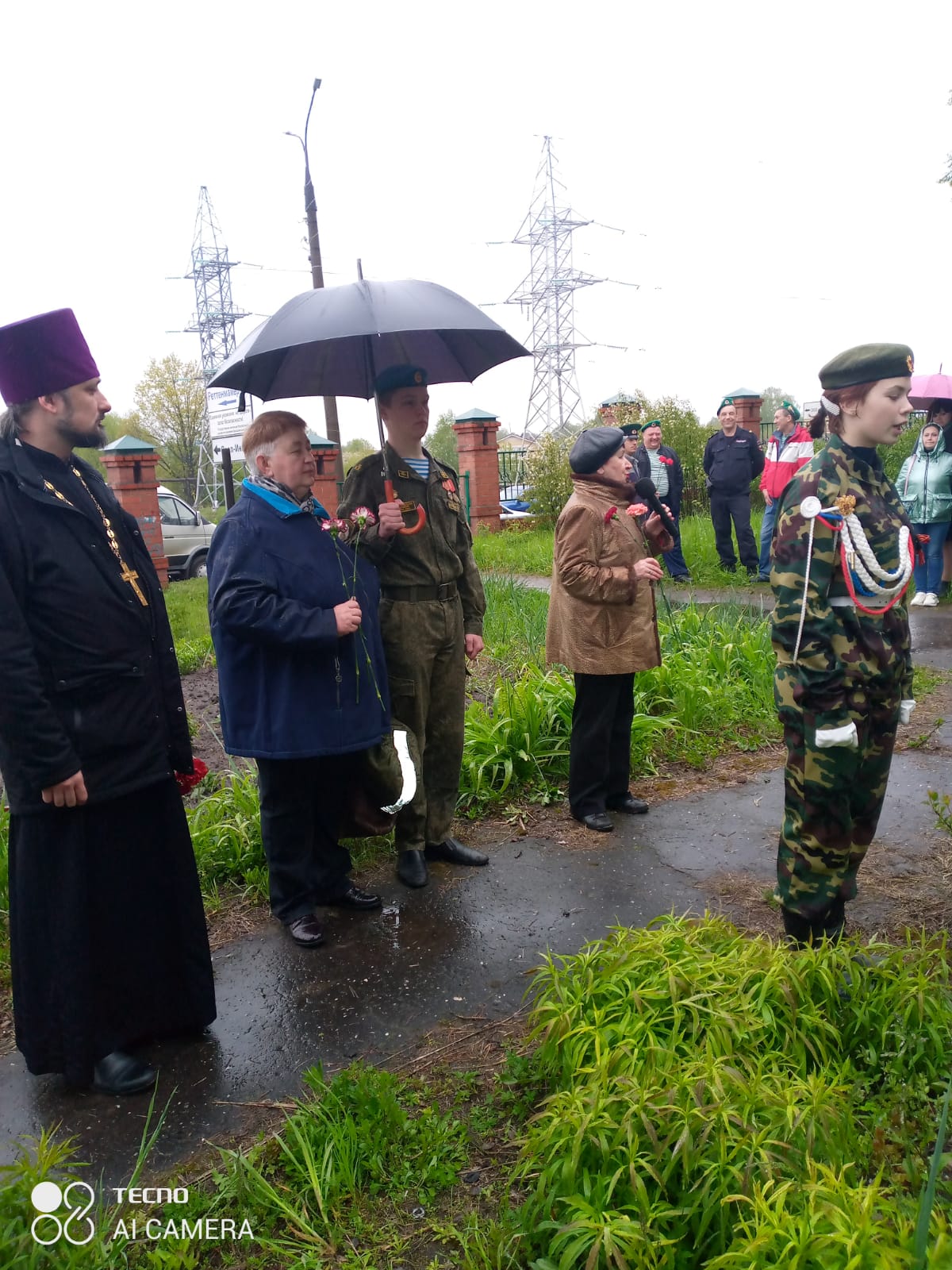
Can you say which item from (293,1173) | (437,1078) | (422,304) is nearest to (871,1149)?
(437,1078)

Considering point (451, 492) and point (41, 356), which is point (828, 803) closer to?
point (451, 492)

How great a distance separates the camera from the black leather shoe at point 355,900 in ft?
11.9

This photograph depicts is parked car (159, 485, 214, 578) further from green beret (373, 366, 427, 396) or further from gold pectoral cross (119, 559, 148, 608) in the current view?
gold pectoral cross (119, 559, 148, 608)

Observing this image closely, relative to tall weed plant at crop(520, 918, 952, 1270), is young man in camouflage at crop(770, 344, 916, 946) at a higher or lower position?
higher

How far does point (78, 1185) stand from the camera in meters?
2.20

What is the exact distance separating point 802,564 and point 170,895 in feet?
7.20

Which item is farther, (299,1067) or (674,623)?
(674,623)

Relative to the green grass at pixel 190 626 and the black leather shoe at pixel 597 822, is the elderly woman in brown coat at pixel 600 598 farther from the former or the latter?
the green grass at pixel 190 626

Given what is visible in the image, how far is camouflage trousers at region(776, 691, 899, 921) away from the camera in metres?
2.76

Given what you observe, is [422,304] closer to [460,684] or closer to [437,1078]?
[460,684]

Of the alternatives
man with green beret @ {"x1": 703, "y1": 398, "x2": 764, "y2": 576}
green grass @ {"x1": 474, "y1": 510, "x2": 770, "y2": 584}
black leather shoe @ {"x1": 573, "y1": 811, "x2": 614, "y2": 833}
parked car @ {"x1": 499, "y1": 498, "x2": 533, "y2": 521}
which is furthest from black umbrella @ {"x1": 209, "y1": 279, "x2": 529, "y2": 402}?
parked car @ {"x1": 499, "y1": 498, "x2": 533, "y2": 521}

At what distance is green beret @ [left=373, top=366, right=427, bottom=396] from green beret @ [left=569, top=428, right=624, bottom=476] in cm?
83

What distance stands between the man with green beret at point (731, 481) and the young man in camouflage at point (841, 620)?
8056mm

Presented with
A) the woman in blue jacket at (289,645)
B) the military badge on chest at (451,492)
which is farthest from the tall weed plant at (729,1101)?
the military badge on chest at (451,492)
